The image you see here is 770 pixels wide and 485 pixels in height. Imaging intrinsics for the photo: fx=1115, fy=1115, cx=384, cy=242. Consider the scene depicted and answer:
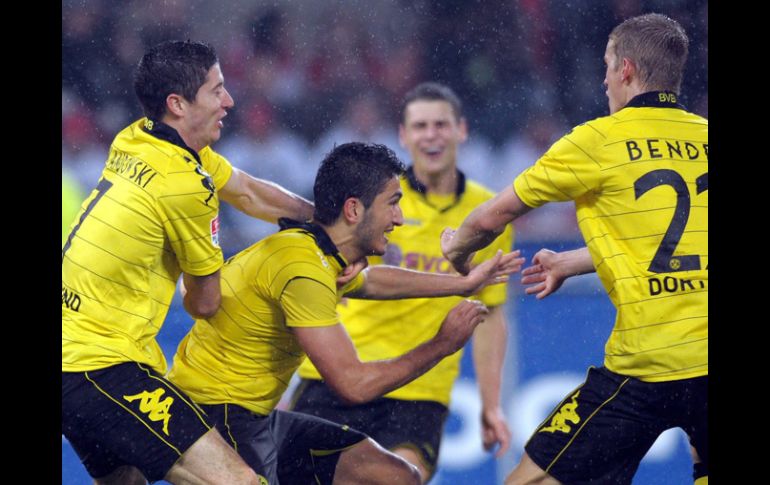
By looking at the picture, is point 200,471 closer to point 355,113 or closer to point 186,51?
point 186,51

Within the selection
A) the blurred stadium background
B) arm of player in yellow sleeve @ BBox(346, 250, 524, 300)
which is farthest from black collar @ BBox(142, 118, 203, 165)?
the blurred stadium background

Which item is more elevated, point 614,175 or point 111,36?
point 111,36

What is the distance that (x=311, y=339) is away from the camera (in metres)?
3.59

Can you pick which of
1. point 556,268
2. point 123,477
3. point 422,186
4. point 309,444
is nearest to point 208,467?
point 123,477

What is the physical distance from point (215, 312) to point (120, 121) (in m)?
4.77

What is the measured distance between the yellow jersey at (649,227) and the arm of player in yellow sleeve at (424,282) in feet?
1.82

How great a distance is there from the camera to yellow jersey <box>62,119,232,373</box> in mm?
3475

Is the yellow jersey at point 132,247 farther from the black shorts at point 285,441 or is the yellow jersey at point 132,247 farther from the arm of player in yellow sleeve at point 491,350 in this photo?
the arm of player in yellow sleeve at point 491,350

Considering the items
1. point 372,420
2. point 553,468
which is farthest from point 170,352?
point 553,468

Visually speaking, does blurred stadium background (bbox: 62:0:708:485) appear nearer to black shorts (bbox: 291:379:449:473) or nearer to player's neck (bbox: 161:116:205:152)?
black shorts (bbox: 291:379:449:473)

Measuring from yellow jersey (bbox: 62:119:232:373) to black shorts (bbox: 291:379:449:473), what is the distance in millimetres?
1200

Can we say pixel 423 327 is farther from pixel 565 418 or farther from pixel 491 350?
pixel 565 418

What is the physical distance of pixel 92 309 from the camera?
3488 mm

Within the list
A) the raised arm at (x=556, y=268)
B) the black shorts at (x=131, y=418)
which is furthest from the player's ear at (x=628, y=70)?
the black shorts at (x=131, y=418)
